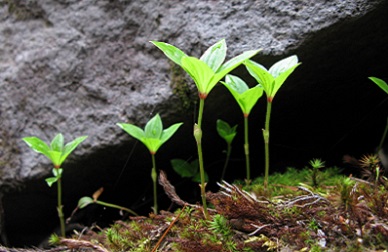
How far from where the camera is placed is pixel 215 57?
104 centimetres

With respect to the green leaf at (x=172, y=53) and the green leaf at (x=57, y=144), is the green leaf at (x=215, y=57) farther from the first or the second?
the green leaf at (x=57, y=144)

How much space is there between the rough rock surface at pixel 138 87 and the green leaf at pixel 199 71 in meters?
0.44

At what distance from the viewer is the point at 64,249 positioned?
1226 millimetres

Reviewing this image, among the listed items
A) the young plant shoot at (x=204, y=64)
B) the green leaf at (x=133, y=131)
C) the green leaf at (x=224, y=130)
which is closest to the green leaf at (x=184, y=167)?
the green leaf at (x=224, y=130)

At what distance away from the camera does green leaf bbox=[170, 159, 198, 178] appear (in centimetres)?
164

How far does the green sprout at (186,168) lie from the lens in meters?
1.64

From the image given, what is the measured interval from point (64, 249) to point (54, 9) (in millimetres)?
979

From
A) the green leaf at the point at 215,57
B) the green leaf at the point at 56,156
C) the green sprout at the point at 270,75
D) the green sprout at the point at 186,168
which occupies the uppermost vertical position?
the green leaf at the point at 215,57

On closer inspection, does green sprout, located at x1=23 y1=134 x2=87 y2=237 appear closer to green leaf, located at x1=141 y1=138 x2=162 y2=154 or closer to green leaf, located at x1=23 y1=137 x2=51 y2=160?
green leaf, located at x1=23 y1=137 x2=51 y2=160

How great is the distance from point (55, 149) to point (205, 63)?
72 cm

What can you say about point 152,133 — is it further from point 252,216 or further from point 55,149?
point 252,216

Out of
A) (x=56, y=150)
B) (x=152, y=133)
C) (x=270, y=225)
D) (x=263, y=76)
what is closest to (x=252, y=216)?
(x=270, y=225)

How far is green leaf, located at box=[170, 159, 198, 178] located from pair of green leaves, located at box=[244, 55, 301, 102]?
57cm

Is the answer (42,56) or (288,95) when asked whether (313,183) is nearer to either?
(288,95)
